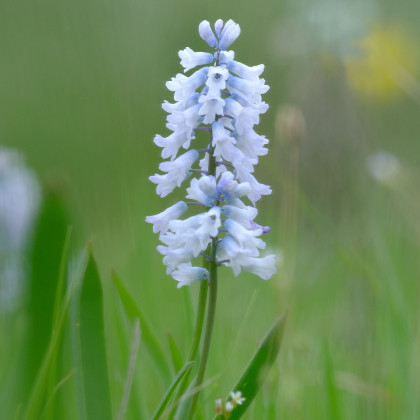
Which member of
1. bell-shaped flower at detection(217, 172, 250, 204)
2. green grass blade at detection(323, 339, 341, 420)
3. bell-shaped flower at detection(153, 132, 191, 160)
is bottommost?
green grass blade at detection(323, 339, 341, 420)

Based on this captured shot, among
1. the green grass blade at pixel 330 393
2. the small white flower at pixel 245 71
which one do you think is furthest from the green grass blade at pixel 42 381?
→ the green grass blade at pixel 330 393

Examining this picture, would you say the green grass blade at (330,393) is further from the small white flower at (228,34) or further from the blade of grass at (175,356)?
the small white flower at (228,34)

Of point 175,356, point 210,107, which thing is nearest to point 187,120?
point 210,107

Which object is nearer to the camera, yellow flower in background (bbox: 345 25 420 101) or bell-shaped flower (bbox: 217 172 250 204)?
bell-shaped flower (bbox: 217 172 250 204)

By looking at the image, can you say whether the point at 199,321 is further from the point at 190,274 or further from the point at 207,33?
the point at 207,33

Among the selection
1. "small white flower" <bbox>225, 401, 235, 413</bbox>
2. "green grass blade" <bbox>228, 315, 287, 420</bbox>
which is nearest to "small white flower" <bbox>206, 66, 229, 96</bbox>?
"green grass blade" <bbox>228, 315, 287, 420</bbox>

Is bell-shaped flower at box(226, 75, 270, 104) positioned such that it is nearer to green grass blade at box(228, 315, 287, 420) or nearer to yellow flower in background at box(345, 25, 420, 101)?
green grass blade at box(228, 315, 287, 420)

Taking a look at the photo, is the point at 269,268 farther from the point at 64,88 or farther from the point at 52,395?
the point at 64,88
